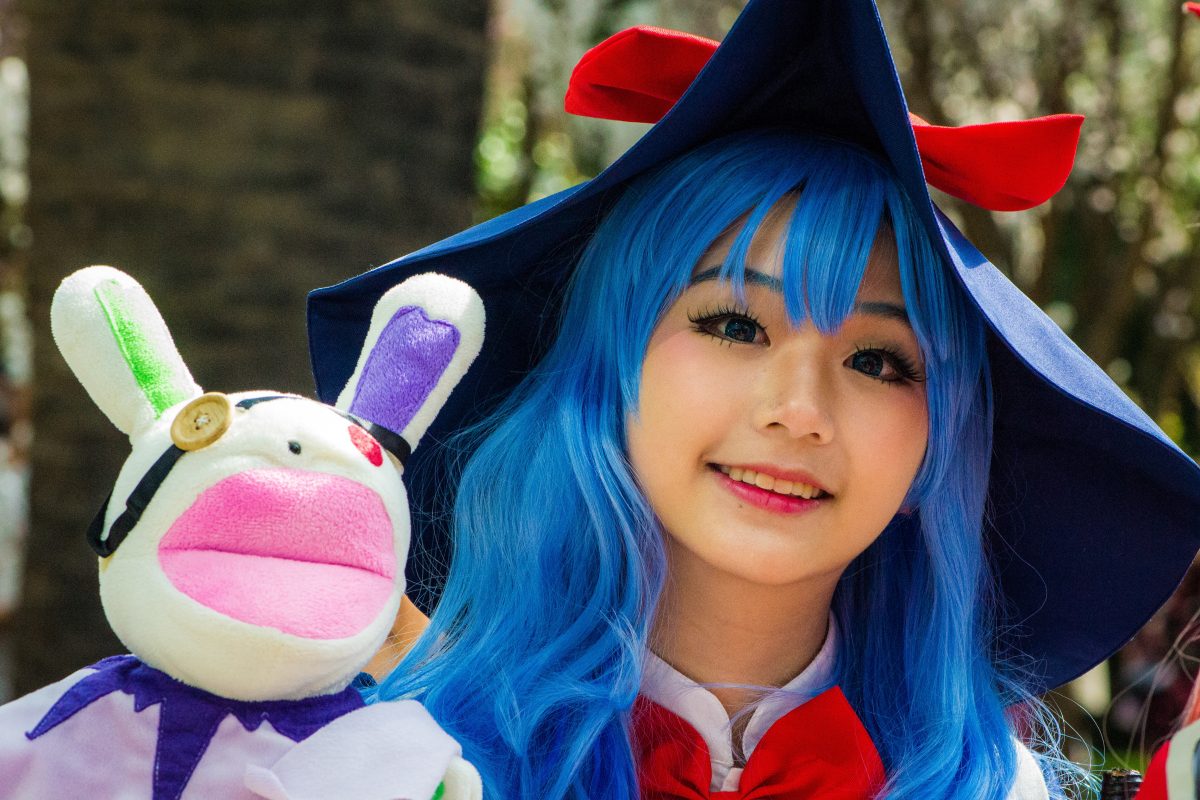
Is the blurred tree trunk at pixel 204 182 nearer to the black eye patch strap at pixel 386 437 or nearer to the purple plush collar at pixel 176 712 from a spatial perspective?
the black eye patch strap at pixel 386 437

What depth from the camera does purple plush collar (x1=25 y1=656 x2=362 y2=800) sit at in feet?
4.84

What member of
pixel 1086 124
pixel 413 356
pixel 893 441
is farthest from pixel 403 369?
pixel 1086 124

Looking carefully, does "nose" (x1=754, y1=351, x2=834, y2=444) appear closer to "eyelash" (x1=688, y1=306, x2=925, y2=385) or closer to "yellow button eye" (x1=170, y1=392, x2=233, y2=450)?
"eyelash" (x1=688, y1=306, x2=925, y2=385)

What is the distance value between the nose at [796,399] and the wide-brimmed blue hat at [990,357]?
0.23 meters

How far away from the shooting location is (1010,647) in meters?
2.25

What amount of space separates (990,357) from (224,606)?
1.18 meters

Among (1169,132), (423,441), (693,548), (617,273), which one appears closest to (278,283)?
(423,441)

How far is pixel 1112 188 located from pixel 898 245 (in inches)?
205

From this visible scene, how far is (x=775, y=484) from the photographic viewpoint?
193 centimetres

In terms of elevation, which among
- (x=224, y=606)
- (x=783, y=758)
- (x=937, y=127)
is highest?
(x=937, y=127)

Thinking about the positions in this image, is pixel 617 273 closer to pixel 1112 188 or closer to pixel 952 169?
pixel 952 169

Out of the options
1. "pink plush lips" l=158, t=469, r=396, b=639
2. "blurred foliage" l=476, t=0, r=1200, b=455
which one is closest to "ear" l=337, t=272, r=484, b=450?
"pink plush lips" l=158, t=469, r=396, b=639

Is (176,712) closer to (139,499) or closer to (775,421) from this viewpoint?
(139,499)

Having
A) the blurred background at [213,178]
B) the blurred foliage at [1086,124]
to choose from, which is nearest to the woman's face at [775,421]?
the blurred background at [213,178]
